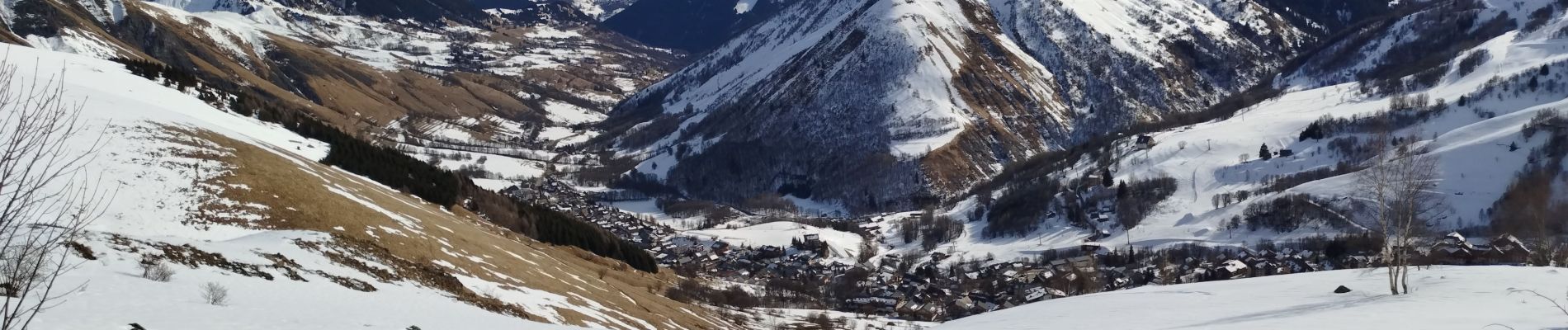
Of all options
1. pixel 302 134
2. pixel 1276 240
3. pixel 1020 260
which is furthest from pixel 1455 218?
pixel 302 134

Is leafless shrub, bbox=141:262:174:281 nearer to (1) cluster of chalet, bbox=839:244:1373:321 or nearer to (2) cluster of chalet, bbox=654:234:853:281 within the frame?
(1) cluster of chalet, bbox=839:244:1373:321

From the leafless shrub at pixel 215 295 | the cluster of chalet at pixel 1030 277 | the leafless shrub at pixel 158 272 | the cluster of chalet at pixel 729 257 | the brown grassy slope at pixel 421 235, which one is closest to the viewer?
the leafless shrub at pixel 215 295

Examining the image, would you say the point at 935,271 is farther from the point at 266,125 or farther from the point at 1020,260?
the point at 266,125

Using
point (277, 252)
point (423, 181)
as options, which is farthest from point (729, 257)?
point (277, 252)

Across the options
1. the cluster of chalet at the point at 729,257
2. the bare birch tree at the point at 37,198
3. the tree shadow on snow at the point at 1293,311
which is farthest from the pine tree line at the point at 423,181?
the tree shadow on snow at the point at 1293,311

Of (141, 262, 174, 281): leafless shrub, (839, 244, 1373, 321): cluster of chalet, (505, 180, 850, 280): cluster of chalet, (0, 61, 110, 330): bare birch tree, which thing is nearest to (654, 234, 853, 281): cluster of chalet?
(505, 180, 850, 280): cluster of chalet

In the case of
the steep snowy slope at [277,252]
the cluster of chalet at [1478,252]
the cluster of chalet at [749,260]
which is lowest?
the cluster of chalet at [749,260]

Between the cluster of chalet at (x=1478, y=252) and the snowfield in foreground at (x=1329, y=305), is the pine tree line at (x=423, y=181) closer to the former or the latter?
the snowfield in foreground at (x=1329, y=305)
